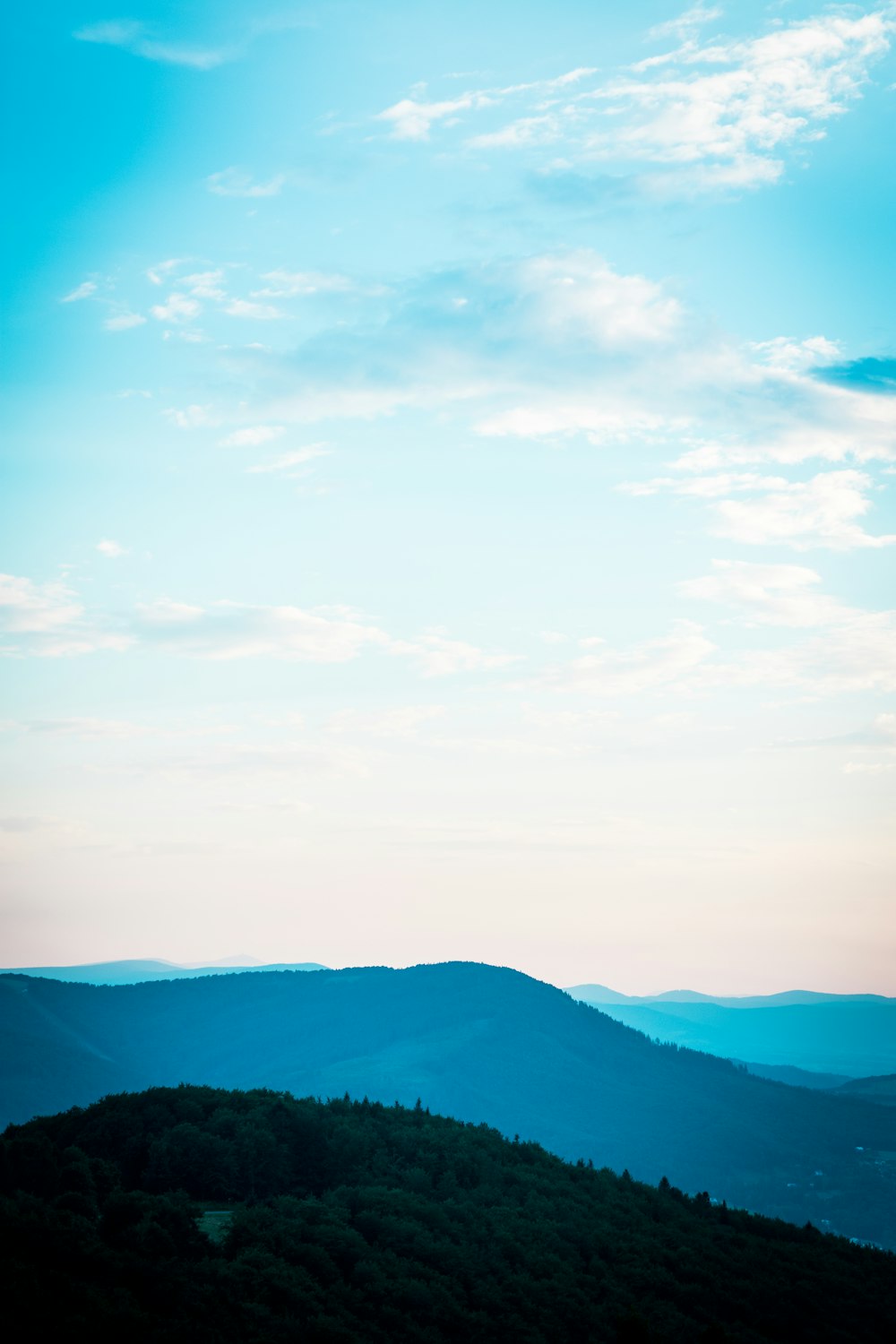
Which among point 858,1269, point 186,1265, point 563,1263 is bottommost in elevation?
point 858,1269

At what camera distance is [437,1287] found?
175 ft

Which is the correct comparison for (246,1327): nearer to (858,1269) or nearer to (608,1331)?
(608,1331)

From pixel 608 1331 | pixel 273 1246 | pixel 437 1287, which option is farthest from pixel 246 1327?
pixel 608 1331

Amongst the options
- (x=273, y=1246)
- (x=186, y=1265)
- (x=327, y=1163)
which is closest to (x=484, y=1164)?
(x=327, y=1163)

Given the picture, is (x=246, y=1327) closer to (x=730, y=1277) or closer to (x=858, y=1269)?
(x=730, y=1277)

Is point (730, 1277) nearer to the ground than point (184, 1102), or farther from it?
nearer to the ground

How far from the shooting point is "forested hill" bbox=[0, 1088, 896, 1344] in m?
43.8

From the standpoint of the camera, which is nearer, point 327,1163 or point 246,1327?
point 246,1327

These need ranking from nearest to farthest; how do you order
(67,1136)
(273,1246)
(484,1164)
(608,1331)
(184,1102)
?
(273,1246) → (608,1331) → (67,1136) → (184,1102) → (484,1164)

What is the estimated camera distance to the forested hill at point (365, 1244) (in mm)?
43750

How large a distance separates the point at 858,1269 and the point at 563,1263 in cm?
2962

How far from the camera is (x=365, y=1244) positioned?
55312 mm

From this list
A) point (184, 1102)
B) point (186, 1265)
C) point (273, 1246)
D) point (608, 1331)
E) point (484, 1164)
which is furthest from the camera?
point (484, 1164)

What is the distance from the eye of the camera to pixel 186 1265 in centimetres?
4591
